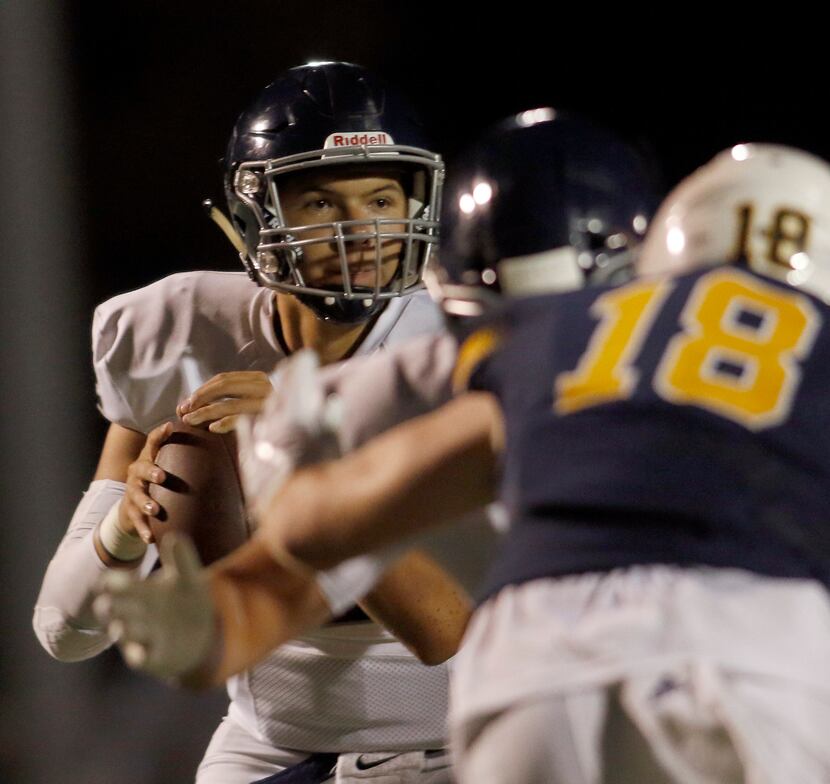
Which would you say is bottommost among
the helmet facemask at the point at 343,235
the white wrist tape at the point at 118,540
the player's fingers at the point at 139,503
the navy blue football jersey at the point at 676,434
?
the white wrist tape at the point at 118,540

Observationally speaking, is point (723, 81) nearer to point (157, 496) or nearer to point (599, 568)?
point (157, 496)

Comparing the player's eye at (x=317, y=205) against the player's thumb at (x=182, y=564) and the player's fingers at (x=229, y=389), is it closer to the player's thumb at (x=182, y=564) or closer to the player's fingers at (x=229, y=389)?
the player's fingers at (x=229, y=389)

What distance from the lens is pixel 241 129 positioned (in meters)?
2.20

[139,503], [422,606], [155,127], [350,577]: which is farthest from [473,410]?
[155,127]

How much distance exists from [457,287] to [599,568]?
0.40 meters

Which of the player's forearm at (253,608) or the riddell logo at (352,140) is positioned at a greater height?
the riddell logo at (352,140)

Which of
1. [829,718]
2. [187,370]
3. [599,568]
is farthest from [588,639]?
[187,370]

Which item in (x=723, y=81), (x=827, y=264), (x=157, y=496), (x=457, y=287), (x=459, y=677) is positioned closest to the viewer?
(x=459, y=677)

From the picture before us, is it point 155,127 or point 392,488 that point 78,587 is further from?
point 155,127

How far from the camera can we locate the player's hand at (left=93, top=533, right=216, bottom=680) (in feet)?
3.67

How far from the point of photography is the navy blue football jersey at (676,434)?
1.09m

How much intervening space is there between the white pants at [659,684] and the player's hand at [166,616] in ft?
0.71

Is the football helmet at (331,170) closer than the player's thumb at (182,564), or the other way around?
the player's thumb at (182,564)

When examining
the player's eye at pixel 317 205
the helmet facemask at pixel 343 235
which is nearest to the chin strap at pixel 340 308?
the helmet facemask at pixel 343 235
